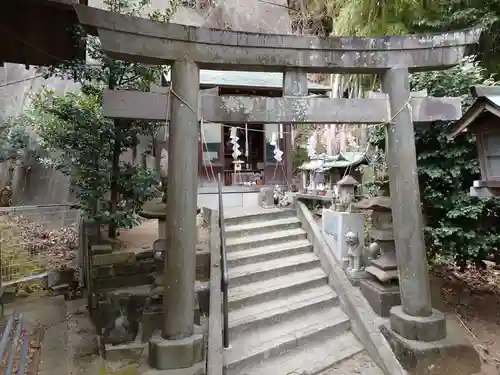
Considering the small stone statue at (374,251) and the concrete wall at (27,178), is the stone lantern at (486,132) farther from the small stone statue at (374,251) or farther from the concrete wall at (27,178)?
the concrete wall at (27,178)

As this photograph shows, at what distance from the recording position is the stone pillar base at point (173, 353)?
12.4 feet

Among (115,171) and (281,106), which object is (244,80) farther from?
(281,106)

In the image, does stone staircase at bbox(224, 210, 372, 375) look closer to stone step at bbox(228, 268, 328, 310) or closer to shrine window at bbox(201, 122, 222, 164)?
stone step at bbox(228, 268, 328, 310)

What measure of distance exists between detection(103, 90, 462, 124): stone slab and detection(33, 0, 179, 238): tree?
8.64 ft

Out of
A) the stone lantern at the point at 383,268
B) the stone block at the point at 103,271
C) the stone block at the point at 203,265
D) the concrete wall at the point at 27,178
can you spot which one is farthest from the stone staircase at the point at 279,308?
the concrete wall at the point at 27,178

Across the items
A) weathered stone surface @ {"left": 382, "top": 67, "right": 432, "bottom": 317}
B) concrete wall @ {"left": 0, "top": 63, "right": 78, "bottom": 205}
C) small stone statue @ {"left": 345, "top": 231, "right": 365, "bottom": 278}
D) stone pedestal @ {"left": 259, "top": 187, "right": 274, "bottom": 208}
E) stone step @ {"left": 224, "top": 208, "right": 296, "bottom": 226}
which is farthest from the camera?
concrete wall @ {"left": 0, "top": 63, "right": 78, "bottom": 205}

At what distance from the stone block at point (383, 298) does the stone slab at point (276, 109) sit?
2.61 meters

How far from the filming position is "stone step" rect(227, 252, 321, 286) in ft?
19.2

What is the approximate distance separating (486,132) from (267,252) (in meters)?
4.12

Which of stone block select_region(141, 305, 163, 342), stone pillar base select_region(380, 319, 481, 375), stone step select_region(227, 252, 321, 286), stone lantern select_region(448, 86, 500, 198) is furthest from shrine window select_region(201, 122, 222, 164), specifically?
stone pillar base select_region(380, 319, 481, 375)

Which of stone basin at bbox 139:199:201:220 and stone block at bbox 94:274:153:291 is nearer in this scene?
stone basin at bbox 139:199:201:220

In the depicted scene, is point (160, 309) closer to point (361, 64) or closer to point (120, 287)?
point (120, 287)

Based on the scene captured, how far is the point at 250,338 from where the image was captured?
482cm

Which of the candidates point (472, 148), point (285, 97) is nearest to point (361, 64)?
point (285, 97)
